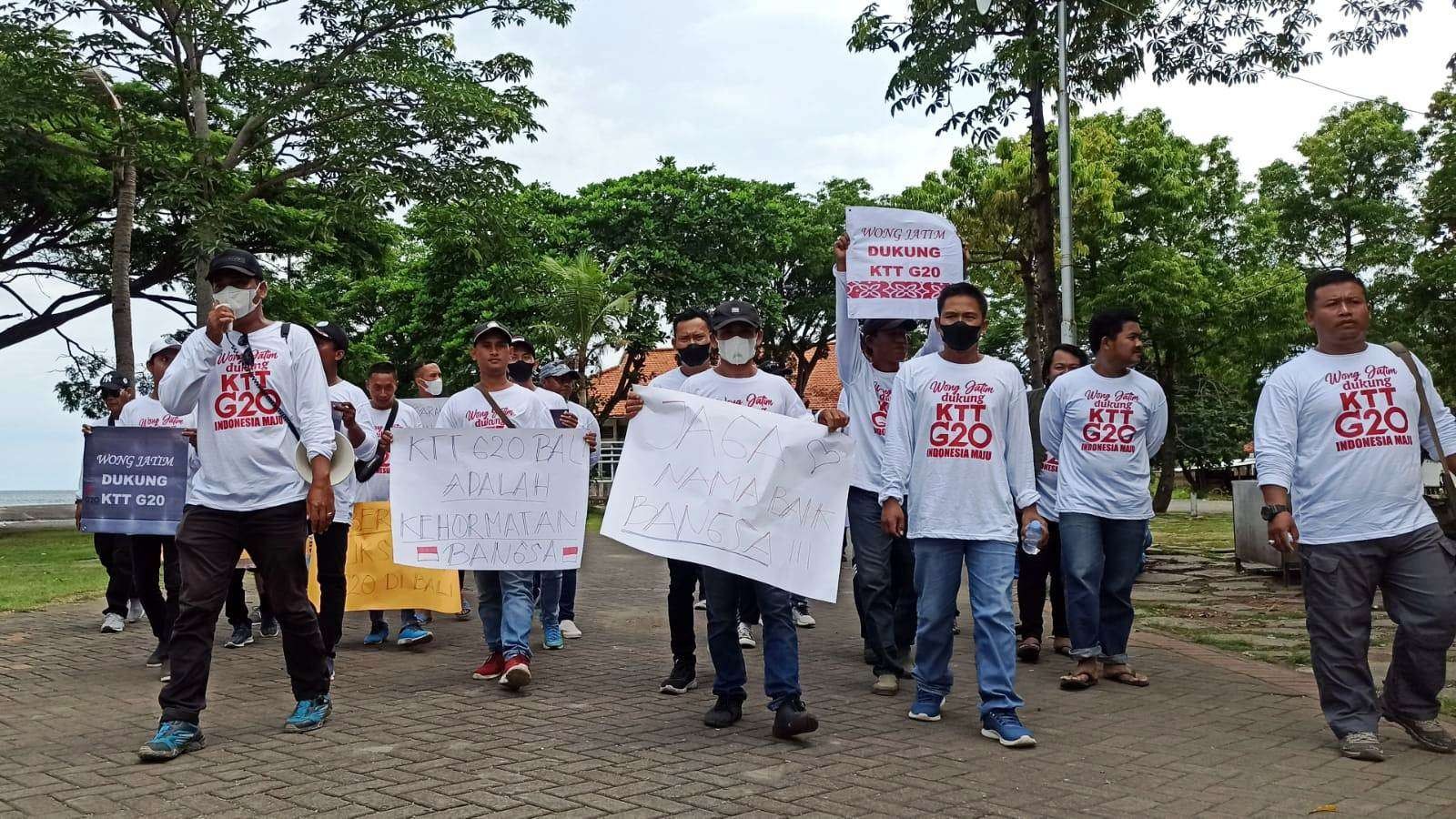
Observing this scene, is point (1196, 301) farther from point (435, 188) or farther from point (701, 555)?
point (701, 555)

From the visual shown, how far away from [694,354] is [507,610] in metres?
1.66

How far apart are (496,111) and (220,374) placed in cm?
1738

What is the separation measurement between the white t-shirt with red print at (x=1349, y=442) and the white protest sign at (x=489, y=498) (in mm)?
3418

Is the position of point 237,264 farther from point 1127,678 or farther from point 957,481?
point 1127,678

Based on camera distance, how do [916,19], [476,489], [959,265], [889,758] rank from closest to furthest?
[889,758] → [476,489] → [959,265] → [916,19]

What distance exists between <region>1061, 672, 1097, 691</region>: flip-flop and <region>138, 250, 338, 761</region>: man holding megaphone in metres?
3.62

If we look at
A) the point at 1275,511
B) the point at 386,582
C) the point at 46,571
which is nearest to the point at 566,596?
the point at 386,582

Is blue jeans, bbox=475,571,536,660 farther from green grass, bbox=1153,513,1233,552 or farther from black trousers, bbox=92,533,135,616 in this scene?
green grass, bbox=1153,513,1233,552

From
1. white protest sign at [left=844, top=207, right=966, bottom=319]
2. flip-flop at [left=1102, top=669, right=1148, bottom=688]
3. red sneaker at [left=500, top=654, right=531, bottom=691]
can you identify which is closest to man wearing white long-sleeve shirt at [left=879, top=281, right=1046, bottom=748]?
white protest sign at [left=844, top=207, right=966, bottom=319]

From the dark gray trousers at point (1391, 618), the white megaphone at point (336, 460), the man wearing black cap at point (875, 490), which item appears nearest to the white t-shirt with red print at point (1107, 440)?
the man wearing black cap at point (875, 490)

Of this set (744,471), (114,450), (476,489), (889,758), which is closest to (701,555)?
(744,471)

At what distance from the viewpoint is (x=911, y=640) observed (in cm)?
683

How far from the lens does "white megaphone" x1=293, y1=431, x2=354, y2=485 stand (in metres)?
5.28

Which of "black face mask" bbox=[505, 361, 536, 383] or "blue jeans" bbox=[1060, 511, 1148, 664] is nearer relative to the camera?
"blue jeans" bbox=[1060, 511, 1148, 664]
